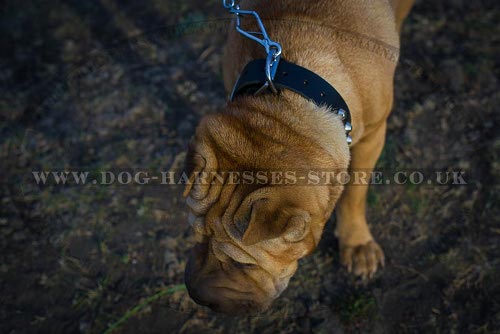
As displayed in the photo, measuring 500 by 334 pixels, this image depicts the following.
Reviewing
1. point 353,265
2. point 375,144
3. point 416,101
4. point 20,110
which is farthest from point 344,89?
point 20,110

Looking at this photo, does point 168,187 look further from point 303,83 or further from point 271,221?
point 271,221

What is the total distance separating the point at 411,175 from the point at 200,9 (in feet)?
8.67

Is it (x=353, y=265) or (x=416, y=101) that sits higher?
(x=416, y=101)

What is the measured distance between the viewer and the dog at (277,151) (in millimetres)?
1874

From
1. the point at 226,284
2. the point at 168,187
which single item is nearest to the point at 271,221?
the point at 226,284

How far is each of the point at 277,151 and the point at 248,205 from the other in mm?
258

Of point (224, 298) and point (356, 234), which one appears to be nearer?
point (224, 298)

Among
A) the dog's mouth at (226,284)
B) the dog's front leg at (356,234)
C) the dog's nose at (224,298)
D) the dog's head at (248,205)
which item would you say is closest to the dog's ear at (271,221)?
the dog's head at (248,205)

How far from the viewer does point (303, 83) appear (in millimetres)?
2080

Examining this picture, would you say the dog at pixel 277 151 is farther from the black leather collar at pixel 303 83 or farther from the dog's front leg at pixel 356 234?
the dog's front leg at pixel 356 234

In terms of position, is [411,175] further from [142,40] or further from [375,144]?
[142,40]

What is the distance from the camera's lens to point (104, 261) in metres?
3.20

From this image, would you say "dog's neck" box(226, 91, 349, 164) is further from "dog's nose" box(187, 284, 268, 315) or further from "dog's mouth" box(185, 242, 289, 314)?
"dog's nose" box(187, 284, 268, 315)

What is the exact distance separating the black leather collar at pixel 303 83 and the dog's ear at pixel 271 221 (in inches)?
22.0
